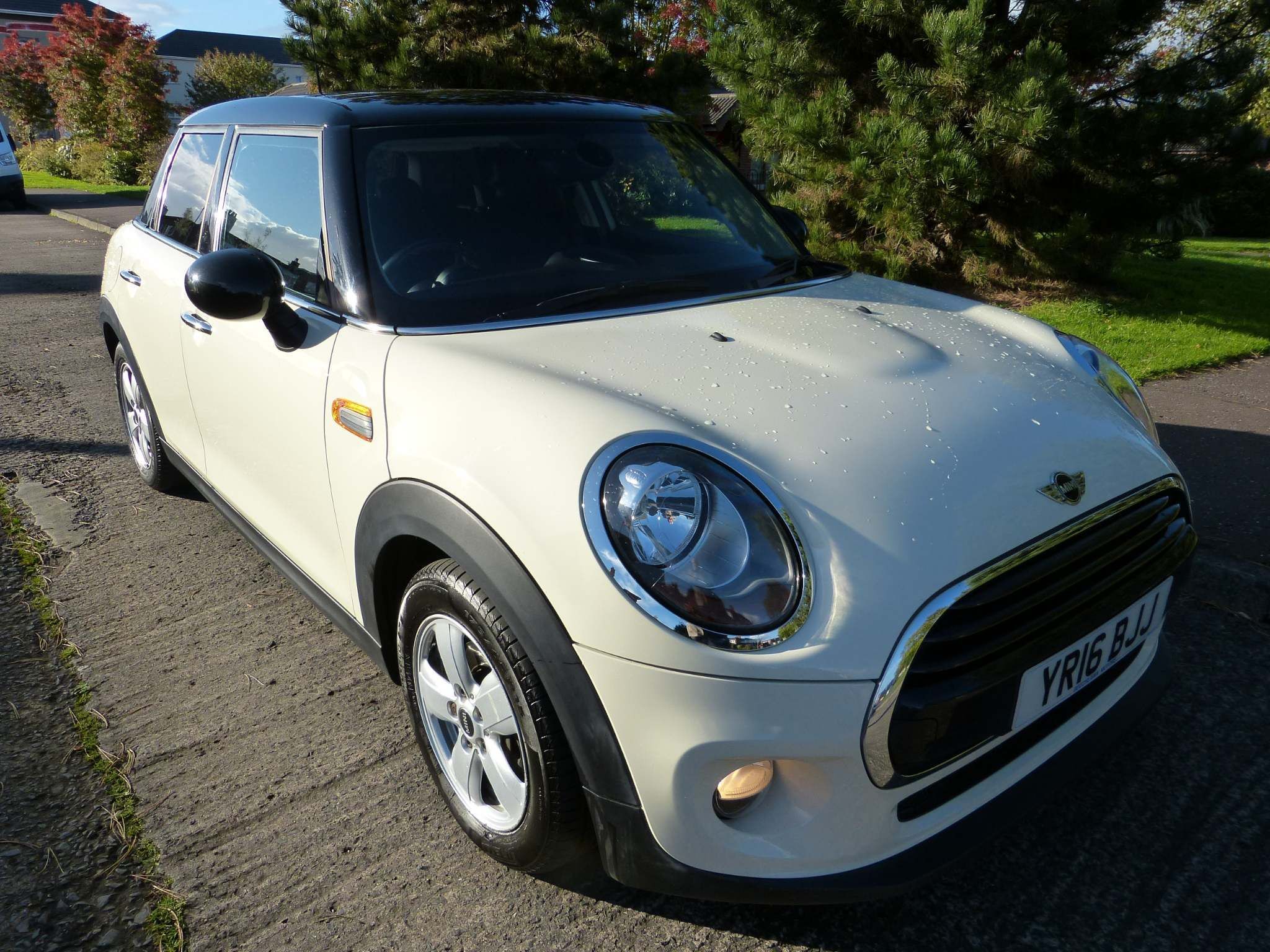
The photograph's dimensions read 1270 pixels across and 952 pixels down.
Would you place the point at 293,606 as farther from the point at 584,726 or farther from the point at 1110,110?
the point at 1110,110

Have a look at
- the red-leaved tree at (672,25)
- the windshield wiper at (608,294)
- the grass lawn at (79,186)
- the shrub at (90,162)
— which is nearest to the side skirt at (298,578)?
the windshield wiper at (608,294)

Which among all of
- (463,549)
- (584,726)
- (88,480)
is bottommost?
(88,480)

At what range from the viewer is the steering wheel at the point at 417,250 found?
2.39 m

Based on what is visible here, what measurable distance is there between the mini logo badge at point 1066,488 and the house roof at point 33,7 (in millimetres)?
74116

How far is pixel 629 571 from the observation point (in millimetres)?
1611

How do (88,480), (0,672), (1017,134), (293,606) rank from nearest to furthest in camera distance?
1. (0,672)
2. (293,606)
3. (88,480)
4. (1017,134)

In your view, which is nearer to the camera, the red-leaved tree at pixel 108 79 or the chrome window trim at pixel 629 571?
the chrome window trim at pixel 629 571

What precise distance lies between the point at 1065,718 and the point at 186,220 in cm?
326

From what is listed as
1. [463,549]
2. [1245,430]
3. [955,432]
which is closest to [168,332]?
[463,549]

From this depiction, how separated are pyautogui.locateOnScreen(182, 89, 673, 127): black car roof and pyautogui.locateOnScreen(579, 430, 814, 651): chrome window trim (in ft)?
4.84

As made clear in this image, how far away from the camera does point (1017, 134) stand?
6574mm

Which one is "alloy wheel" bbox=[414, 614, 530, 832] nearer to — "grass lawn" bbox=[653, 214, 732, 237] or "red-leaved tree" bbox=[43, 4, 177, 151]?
"grass lawn" bbox=[653, 214, 732, 237]

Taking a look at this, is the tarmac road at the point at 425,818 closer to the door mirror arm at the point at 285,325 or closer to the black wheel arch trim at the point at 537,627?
the black wheel arch trim at the point at 537,627

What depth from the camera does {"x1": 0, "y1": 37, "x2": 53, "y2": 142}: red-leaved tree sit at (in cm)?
3588
